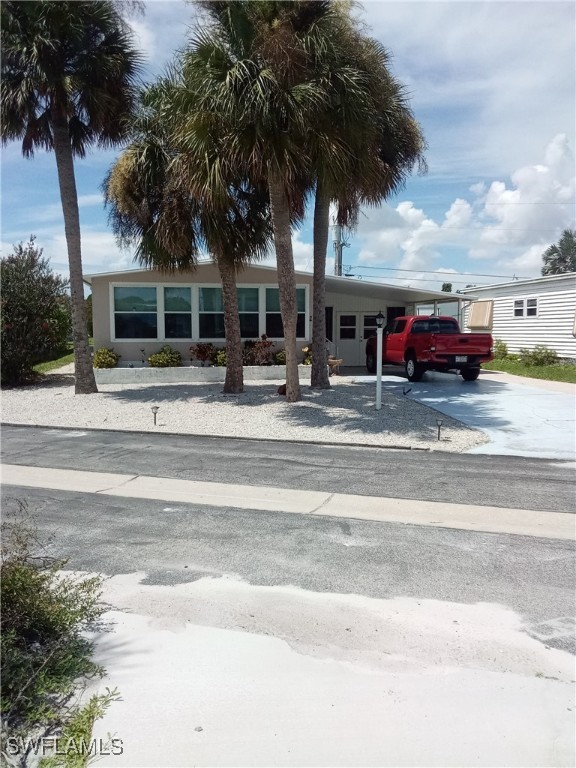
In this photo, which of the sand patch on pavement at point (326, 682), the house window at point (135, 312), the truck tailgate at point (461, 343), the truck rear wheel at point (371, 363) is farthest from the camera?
the truck rear wheel at point (371, 363)

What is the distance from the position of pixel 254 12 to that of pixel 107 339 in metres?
11.1

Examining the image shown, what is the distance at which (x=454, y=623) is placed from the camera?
390 cm

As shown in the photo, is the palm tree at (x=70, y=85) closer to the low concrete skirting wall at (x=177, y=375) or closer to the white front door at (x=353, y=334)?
the low concrete skirting wall at (x=177, y=375)

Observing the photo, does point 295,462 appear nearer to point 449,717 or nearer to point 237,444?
point 237,444

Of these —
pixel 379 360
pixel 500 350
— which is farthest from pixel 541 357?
pixel 379 360

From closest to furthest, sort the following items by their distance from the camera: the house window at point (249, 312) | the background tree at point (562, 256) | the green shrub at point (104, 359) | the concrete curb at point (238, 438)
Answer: the concrete curb at point (238, 438)
the green shrub at point (104, 359)
the house window at point (249, 312)
the background tree at point (562, 256)

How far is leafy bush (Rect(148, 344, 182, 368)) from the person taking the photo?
18.9m

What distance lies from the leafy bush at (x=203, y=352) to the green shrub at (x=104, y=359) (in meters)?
2.45

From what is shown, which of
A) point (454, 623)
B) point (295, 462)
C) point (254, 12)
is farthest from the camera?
point (254, 12)

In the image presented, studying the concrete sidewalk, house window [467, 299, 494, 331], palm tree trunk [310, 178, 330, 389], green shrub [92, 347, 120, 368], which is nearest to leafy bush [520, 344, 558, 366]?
house window [467, 299, 494, 331]

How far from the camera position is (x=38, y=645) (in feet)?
11.1

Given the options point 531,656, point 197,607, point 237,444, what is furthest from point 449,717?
point 237,444

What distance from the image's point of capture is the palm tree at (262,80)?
1034cm

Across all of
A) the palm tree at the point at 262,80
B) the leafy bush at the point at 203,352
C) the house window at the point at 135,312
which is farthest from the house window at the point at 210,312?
the palm tree at the point at 262,80
